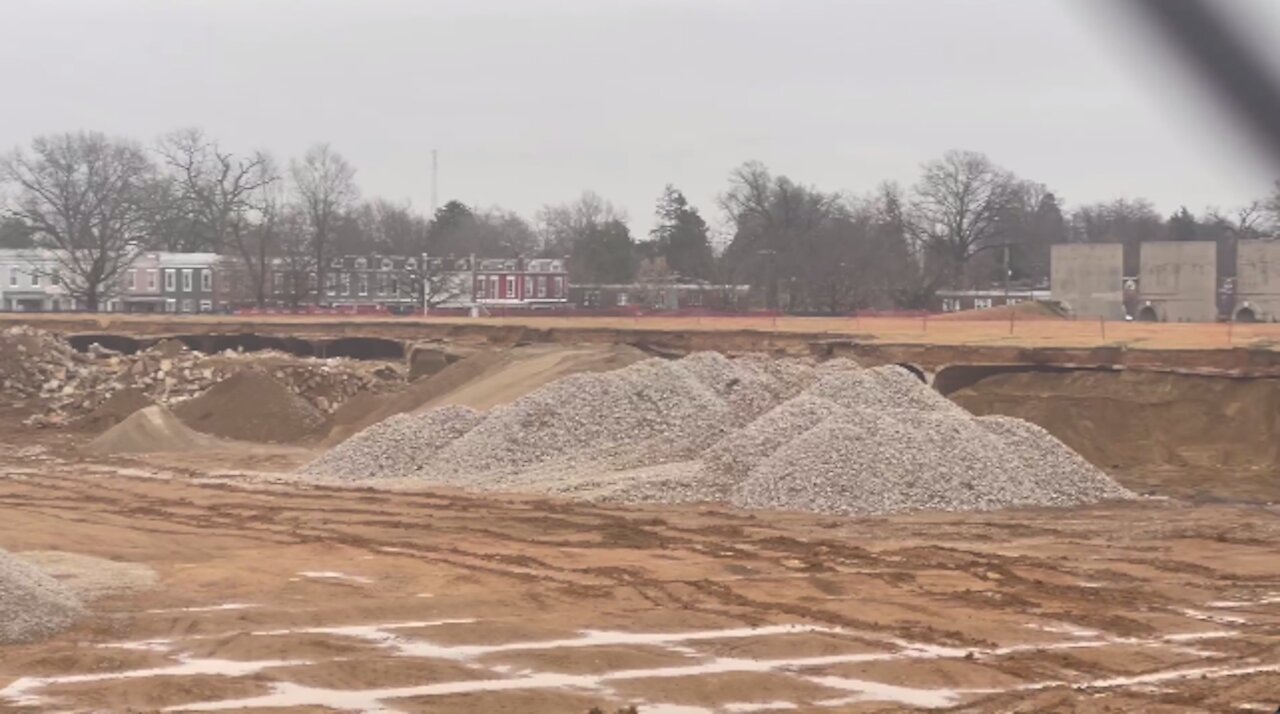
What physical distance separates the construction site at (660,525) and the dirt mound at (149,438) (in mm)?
106

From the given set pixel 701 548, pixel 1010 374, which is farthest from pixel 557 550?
pixel 1010 374

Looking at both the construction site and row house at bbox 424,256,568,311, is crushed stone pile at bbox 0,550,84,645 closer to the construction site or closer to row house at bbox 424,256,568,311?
the construction site

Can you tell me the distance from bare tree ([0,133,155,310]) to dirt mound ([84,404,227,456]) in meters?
44.0

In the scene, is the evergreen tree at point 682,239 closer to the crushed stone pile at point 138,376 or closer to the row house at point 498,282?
the row house at point 498,282

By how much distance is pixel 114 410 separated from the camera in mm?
45625

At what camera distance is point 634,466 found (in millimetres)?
29859

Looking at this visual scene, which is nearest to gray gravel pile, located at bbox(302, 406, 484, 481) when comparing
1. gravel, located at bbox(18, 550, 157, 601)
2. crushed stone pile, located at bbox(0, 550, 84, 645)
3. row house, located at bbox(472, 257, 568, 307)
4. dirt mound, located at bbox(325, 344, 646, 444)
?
dirt mound, located at bbox(325, 344, 646, 444)

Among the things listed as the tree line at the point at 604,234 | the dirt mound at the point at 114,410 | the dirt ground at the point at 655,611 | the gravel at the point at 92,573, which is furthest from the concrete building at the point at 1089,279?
the gravel at the point at 92,573

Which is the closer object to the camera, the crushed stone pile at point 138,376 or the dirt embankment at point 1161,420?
the dirt embankment at point 1161,420

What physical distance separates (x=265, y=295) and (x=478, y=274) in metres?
16.2

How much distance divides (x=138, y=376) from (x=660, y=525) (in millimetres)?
28188

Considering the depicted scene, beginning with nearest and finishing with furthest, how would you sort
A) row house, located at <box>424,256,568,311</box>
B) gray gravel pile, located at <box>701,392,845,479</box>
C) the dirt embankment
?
1. gray gravel pile, located at <box>701,392,845,479</box>
2. the dirt embankment
3. row house, located at <box>424,256,568,311</box>

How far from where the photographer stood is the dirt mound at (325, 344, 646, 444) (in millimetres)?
37719

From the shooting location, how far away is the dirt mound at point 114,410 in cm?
4503
